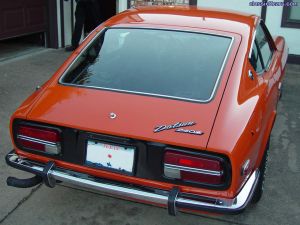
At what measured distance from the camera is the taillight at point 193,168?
8.20 feet

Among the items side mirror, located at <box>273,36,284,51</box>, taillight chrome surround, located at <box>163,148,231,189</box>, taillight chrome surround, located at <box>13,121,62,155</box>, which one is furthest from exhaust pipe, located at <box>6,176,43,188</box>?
side mirror, located at <box>273,36,284,51</box>

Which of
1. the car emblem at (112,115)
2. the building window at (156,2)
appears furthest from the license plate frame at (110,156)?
the building window at (156,2)

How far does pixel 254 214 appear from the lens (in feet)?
10.9

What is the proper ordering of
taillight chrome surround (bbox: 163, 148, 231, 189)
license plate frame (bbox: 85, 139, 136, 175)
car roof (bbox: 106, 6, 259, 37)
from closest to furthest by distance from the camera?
taillight chrome surround (bbox: 163, 148, 231, 189) → license plate frame (bbox: 85, 139, 136, 175) → car roof (bbox: 106, 6, 259, 37)

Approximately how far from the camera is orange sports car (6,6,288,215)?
2549 millimetres

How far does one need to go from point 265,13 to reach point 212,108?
17.6 feet

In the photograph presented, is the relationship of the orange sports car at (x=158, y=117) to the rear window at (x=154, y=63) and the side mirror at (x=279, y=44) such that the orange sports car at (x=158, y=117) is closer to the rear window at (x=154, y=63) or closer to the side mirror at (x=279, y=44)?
the rear window at (x=154, y=63)

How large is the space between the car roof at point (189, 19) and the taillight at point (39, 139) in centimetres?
116

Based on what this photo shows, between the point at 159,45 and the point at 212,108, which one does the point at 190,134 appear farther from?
the point at 159,45

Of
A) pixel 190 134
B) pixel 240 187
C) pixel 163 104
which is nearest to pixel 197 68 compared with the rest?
pixel 163 104

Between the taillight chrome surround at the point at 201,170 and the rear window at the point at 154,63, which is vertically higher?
the rear window at the point at 154,63

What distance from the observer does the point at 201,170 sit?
2.53 metres

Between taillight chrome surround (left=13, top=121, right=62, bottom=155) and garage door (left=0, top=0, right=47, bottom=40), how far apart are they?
5155 millimetres

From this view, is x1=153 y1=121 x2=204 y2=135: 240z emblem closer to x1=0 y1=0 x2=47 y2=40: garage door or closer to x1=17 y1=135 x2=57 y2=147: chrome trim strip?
x1=17 y1=135 x2=57 y2=147: chrome trim strip
